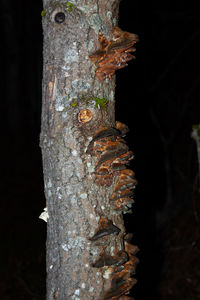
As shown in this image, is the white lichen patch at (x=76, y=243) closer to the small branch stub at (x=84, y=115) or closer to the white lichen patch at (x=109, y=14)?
the small branch stub at (x=84, y=115)

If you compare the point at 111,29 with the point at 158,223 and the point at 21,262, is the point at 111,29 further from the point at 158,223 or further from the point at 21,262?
the point at 158,223

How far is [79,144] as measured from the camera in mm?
1644

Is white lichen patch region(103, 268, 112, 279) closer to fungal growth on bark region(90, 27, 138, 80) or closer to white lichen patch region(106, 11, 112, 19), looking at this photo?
fungal growth on bark region(90, 27, 138, 80)

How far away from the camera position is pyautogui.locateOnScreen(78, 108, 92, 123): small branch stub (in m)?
1.65

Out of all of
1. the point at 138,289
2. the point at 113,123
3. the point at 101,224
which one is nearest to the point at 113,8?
the point at 113,123

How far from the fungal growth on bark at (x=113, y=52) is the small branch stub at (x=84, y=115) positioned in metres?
0.21

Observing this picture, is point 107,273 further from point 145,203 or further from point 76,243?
point 145,203

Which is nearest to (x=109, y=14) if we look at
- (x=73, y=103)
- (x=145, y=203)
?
(x=73, y=103)

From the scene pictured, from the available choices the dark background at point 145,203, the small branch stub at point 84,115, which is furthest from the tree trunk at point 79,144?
the dark background at point 145,203

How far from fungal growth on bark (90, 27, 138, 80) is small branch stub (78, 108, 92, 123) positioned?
21cm

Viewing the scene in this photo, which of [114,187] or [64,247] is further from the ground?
[114,187]

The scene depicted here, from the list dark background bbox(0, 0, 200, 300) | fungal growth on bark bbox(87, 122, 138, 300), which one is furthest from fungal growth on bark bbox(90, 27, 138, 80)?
dark background bbox(0, 0, 200, 300)

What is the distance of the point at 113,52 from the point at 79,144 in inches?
21.9

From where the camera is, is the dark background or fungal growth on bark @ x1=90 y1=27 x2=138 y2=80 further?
the dark background
